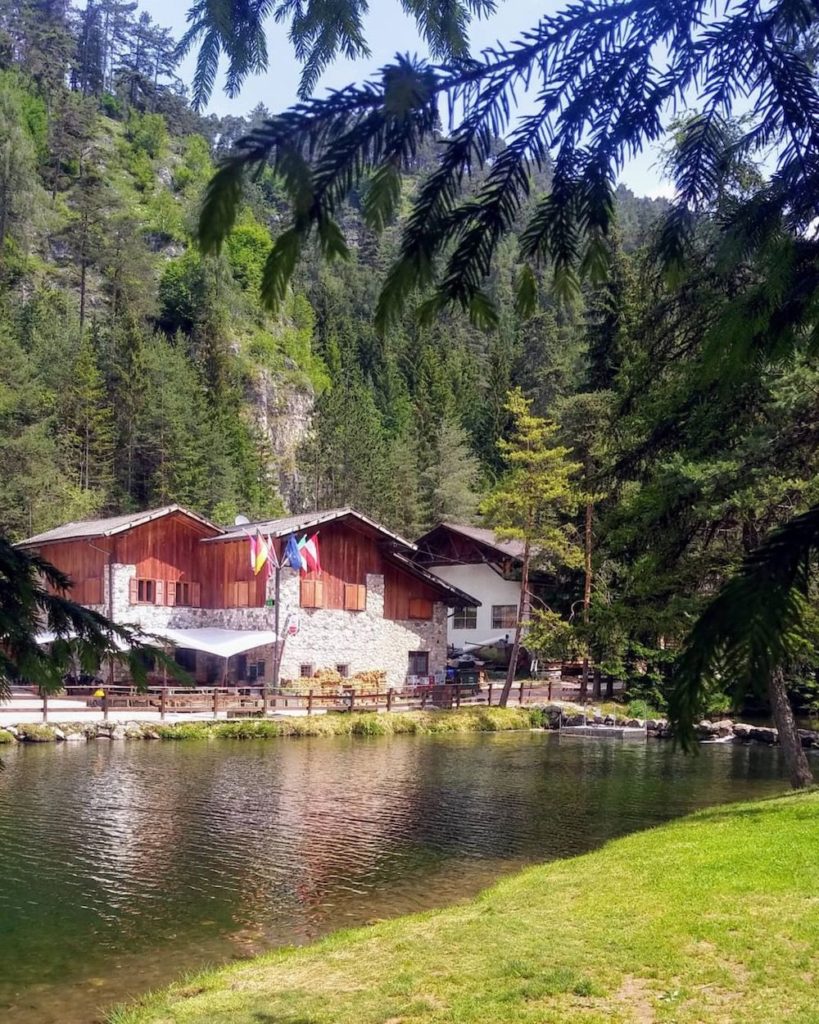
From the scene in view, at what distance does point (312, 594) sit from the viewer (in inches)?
1565

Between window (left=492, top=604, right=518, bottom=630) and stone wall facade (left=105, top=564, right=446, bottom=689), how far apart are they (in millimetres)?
8291

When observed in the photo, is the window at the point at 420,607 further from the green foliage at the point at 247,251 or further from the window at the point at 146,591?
the green foliage at the point at 247,251

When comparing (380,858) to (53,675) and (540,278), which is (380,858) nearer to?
(53,675)

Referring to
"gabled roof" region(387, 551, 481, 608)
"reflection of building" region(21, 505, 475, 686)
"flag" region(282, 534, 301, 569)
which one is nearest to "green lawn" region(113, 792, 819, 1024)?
"flag" region(282, 534, 301, 569)

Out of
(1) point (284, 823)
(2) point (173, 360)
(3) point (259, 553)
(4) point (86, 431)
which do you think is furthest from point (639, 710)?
(2) point (173, 360)

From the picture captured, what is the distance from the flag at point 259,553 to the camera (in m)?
34.3

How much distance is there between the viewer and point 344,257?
2.27m

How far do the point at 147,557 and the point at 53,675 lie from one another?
37033 mm

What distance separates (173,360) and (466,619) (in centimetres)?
3708

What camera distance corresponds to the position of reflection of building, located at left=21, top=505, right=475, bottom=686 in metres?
39.0

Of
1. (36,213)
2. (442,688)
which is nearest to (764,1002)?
(442,688)

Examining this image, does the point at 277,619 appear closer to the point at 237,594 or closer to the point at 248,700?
the point at 237,594

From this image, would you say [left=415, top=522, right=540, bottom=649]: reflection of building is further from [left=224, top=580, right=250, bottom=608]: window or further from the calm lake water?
the calm lake water

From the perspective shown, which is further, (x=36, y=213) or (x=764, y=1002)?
(x=36, y=213)
